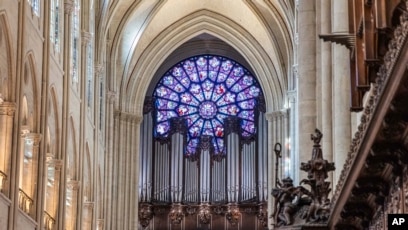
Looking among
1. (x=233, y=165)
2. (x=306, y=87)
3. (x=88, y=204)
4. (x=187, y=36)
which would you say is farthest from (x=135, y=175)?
(x=306, y=87)

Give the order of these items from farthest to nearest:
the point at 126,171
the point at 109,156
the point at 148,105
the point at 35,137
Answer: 1. the point at 148,105
2. the point at 126,171
3. the point at 109,156
4. the point at 35,137

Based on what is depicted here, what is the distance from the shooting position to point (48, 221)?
29.5m

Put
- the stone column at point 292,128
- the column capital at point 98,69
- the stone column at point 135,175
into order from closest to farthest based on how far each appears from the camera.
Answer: the column capital at point 98,69 → the stone column at point 292,128 → the stone column at point 135,175

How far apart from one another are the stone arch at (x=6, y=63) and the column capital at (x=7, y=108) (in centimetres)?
13

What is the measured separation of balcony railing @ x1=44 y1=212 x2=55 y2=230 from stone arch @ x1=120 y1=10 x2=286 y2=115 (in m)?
15.9

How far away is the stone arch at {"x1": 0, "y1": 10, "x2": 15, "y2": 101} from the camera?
23688 millimetres

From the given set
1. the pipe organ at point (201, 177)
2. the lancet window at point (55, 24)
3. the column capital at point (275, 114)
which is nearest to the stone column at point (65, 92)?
the lancet window at point (55, 24)

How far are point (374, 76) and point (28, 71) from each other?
652 inches

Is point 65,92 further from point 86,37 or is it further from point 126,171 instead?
point 126,171

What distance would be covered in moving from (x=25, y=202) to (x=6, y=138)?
2708 millimetres

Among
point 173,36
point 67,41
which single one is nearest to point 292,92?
point 173,36

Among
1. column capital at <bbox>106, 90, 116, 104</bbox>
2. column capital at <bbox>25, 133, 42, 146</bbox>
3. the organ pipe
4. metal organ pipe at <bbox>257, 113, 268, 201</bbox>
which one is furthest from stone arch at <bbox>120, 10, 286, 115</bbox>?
column capital at <bbox>25, 133, 42, 146</bbox>

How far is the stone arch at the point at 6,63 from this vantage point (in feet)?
77.7

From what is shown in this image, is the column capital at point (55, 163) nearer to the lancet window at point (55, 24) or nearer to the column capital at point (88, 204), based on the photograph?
the lancet window at point (55, 24)
